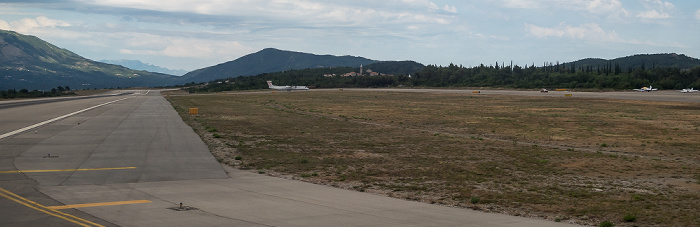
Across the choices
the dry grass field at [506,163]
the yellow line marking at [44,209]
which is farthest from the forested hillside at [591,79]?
the yellow line marking at [44,209]

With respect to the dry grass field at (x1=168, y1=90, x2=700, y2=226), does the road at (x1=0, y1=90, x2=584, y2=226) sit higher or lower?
higher

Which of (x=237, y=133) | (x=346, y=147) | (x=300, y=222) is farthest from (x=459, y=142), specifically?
(x=300, y=222)

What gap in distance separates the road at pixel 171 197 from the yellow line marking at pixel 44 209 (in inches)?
0.7

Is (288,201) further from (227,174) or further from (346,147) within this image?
(346,147)

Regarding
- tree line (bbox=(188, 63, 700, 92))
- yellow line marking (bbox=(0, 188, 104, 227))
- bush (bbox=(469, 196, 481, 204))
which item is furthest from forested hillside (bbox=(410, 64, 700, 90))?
yellow line marking (bbox=(0, 188, 104, 227))

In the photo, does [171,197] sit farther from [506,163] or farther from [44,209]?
[506,163]

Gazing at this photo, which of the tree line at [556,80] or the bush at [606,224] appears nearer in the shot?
the bush at [606,224]

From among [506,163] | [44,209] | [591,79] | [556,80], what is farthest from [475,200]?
[556,80]

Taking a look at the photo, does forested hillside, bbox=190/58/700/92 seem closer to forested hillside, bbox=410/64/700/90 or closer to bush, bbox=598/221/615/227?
forested hillside, bbox=410/64/700/90

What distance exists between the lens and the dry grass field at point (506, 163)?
1363cm

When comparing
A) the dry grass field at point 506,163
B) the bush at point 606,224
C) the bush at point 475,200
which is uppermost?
the bush at point 606,224

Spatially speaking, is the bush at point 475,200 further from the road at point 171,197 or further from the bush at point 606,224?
the bush at point 606,224

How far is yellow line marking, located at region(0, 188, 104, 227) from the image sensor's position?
1070 cm

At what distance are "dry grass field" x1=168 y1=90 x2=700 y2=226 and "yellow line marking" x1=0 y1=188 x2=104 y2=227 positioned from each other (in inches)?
289
